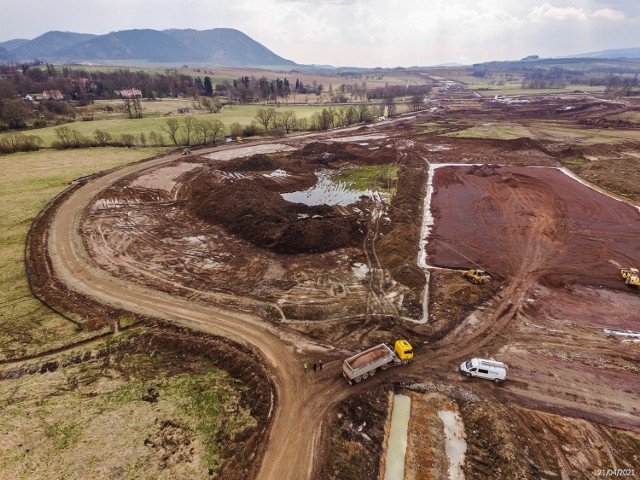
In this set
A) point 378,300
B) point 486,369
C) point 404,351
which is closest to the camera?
point 486,369

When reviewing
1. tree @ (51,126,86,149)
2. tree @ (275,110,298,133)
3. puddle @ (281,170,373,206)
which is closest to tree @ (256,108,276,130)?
tree @ (275,110,298,133)

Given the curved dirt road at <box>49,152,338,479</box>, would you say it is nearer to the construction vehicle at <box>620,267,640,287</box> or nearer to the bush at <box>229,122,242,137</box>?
the construction vehicle at <box>620,267,640,287</box>

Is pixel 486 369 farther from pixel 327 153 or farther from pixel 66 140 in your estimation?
pixel 66 140

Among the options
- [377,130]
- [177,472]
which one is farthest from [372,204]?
[377,130]

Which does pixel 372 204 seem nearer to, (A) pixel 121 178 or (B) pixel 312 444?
(B) pixel 312 444
